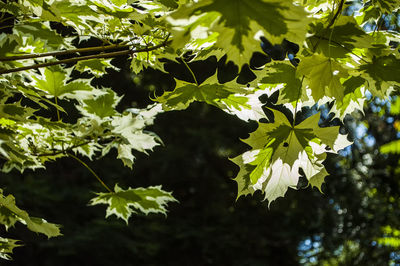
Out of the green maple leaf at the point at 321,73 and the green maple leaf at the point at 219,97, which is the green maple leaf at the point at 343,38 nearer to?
the green maple leaf at the point at 321,73

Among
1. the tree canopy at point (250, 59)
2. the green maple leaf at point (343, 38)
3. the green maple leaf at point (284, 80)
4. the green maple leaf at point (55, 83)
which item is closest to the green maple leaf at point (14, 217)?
the tree canopy at point (250, 59)

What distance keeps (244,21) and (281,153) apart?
402 millimetres

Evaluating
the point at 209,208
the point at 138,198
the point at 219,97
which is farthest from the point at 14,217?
the point at 209,208

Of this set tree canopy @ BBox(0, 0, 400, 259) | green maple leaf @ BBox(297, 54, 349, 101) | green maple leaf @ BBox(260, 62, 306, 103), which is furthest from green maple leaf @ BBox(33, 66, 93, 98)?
green maple leaf @ BBox(297, 54, 349, 101)

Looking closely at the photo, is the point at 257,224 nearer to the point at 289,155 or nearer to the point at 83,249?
the point at 83,249

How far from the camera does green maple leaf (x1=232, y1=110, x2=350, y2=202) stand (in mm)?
859

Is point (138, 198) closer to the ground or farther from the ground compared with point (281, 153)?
closer to the ground

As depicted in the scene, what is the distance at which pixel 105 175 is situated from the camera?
641 centimetres

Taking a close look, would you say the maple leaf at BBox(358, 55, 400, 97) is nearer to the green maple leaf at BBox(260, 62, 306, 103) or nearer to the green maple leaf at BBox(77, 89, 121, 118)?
the green maple leaf at BBox(260, 62, 306, 103)

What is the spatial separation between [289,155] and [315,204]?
19.9ft

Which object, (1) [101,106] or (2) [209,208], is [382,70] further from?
(2) [209,208]

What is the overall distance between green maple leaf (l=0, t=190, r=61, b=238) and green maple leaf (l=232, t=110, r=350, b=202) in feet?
1.94

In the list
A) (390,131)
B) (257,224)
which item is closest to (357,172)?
(390,131)

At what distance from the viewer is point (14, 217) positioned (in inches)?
43.1
